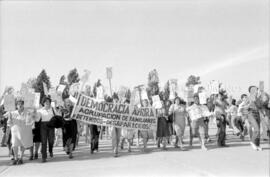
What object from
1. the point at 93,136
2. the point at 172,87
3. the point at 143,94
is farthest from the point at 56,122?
the point at 172,87

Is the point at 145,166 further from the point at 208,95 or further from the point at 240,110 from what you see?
the point at 208,95

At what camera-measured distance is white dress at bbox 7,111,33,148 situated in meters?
10.6

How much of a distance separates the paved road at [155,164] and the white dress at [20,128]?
62cm

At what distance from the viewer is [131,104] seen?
1216 centimetres

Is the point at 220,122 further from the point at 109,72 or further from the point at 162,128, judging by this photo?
the point at 109,72

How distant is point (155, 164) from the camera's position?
9.24m

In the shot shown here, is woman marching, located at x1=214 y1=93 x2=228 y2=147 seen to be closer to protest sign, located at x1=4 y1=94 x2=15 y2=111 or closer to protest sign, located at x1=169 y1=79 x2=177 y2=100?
protest sign, located at x1=169 y1=79 x2=177 y2=100

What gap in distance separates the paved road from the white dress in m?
0.62

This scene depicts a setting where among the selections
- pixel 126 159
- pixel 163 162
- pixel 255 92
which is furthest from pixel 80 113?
pixel 255 92

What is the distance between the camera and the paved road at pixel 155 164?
8.21 meters

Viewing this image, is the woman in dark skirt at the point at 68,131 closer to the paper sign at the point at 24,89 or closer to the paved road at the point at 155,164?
the paved road at the point at 155,164

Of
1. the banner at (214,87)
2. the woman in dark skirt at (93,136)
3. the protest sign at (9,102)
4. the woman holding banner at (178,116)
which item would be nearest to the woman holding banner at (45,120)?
the protest sign at (9,102)

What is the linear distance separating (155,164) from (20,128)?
13.3 ft

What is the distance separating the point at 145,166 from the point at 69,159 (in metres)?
2.92
